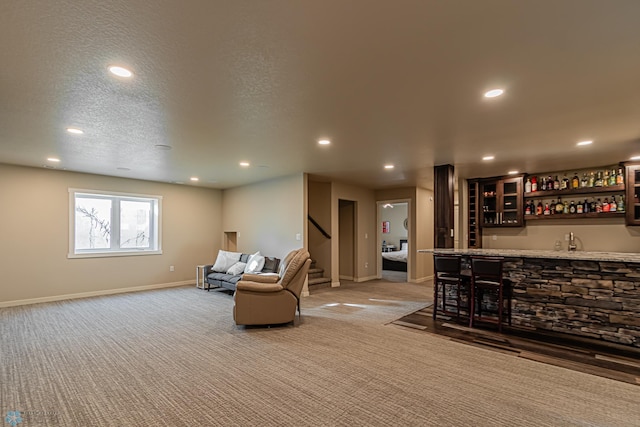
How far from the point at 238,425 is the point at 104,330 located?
3070 millimetres

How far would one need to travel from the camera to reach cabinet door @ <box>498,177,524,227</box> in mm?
6254

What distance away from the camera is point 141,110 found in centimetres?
309

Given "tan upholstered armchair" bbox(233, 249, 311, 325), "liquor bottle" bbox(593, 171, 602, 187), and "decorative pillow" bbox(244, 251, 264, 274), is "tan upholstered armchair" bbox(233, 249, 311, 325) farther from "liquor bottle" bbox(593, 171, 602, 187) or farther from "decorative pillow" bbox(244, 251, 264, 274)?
"liquor bottle" bbox(593, 171, 602, 187)

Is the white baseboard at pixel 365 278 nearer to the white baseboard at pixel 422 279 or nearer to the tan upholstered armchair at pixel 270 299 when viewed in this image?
the white baseboard at pixel 422 279

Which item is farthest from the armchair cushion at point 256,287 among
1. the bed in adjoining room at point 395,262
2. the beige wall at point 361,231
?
the bed in adjoining room at point 395,262

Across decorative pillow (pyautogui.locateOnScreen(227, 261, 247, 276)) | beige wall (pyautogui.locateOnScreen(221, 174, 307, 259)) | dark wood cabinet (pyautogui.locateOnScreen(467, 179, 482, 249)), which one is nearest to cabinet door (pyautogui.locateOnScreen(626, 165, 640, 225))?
dark wood cabinet (pyautogui.locateOnScreen(467, 179, 482, 249))

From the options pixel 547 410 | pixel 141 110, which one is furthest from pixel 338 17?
pixel 547 410

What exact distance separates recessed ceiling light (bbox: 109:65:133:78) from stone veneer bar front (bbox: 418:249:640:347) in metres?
4.59

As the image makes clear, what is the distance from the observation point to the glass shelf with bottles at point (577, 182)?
17.4ft

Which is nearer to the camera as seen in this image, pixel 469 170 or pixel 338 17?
pixel 338 17

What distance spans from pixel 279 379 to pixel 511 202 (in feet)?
19.5

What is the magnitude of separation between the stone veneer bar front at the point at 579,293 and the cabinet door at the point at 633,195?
143 cm

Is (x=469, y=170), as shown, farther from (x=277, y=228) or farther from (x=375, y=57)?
(x=375, y=57)

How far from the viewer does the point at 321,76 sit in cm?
240
